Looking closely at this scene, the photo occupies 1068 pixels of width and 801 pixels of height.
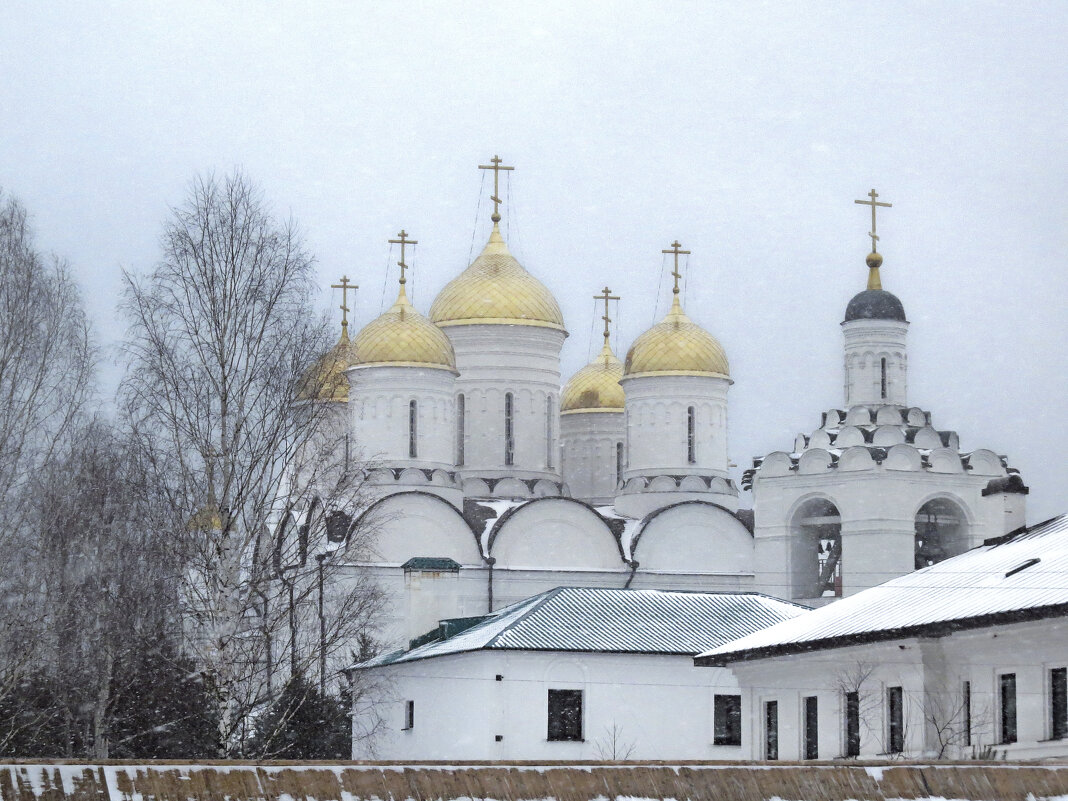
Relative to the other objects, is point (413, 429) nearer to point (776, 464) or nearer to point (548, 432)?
point (548, 432)

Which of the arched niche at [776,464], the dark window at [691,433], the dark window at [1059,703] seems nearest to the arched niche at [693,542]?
the dark window at [691,433]

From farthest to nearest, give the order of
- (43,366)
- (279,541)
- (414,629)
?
(414,629), (43,366), (279,541)

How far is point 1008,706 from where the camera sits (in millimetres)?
19062

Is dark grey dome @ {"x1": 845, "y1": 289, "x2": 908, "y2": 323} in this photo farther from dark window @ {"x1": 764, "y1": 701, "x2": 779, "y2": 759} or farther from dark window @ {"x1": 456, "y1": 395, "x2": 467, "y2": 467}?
dark window @ {"x1": 764, "y1": 701, "x2": 779, "y2": 759}

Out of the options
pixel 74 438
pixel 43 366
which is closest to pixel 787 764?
pixel 43 366

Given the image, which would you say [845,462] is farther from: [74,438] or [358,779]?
[358,779]

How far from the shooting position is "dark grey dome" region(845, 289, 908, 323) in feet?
115

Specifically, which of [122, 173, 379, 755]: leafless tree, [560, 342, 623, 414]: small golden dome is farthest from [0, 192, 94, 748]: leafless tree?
[560, 342, 623, 414]: small golden dome

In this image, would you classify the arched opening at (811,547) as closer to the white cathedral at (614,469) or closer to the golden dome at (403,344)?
the white cathedral at (614,469)

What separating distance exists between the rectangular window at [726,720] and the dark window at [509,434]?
50.4ft

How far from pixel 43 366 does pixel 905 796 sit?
38.1ft

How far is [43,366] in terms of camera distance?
72.7 feet

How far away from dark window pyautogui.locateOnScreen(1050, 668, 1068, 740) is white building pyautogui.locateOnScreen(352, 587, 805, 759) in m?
7.25

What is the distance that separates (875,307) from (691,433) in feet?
23.9
